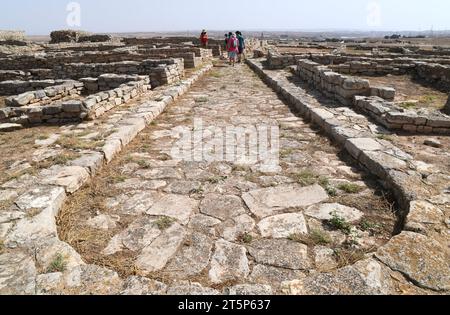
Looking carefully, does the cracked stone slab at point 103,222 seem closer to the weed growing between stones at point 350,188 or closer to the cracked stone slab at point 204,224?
the cracked stone slab at point 204,224

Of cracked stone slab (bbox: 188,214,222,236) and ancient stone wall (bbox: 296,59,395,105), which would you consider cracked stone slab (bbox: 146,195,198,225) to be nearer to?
cracked stone slab (bbox: 188,214,222,236)

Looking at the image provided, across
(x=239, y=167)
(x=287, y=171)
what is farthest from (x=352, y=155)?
(x=239, y=167)

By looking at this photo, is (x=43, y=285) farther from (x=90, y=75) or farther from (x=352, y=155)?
(x=90, y=75)

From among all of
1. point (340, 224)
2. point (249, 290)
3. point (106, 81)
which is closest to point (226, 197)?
point (340, 224)

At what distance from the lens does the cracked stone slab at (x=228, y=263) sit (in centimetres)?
279

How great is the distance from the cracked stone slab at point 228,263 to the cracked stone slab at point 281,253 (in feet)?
0.40

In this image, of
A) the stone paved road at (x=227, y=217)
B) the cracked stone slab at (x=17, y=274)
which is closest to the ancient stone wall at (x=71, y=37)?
the stone paved road at (x=227, y=217)

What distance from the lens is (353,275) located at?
2.60 m

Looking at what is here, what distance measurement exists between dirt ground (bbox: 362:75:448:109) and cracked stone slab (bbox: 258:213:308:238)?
603 cm

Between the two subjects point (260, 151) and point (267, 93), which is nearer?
point (260, 151)

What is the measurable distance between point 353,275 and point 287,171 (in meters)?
2.34

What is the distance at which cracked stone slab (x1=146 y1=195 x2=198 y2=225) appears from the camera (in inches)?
147

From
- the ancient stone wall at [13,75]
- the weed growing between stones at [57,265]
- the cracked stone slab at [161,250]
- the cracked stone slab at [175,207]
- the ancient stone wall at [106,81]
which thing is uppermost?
the ancient stone wall at [13,75]

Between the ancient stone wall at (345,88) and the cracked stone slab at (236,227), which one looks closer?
the cracked stone slab at (236,227)
